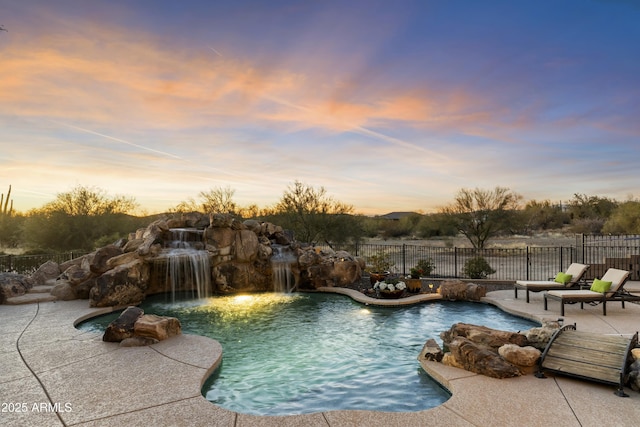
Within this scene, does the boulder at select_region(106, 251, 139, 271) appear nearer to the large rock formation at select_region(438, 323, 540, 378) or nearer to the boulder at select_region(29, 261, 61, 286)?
the boulder at select_region(29, 261, 61, 286)

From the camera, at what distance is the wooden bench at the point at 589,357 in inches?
212

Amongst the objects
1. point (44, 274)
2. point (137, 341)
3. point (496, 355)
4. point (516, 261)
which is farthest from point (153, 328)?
point (516, 261)

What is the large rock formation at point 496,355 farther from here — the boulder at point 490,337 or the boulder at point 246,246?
the boulder at point 246,246

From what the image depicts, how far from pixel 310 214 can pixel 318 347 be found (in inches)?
Result: 821

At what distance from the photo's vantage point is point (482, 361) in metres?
5.98

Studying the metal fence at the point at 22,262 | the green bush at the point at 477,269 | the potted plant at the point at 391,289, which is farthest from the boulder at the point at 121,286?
the green bush at the point at 477,269

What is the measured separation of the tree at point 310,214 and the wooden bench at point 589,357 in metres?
22.3

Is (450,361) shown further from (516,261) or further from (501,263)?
(516,261)

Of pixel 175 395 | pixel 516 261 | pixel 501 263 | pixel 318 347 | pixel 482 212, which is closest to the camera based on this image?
pixel 175 395

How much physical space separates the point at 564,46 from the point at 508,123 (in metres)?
4.04

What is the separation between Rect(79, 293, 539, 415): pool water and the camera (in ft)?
18.1

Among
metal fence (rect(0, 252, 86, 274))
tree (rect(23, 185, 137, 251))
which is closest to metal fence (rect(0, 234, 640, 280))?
metal fence (rect(0, 252, 86, 274))

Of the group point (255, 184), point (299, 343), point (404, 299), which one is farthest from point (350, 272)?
point (255, 184)

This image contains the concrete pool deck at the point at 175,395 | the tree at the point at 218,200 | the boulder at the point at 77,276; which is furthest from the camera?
the tree at the point at 218,200
